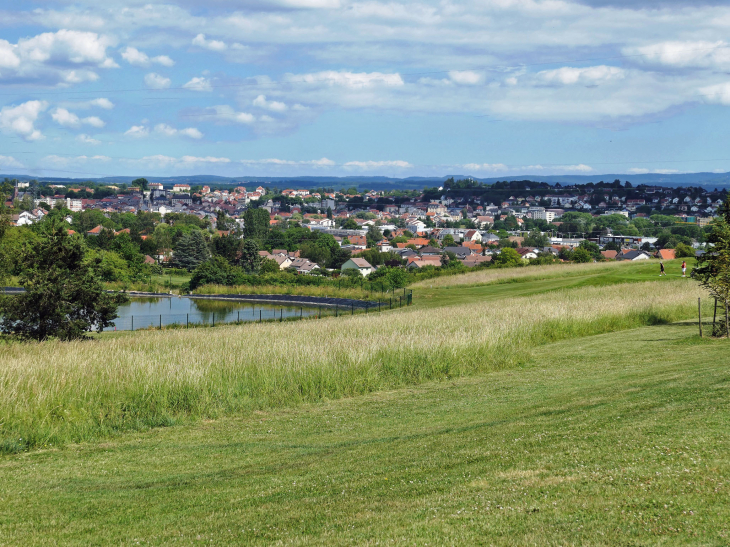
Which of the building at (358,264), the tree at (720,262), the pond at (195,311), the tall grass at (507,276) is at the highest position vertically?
the tree at (720,262)

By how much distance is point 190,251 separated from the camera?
347 ft

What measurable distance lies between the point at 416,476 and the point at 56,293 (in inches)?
767

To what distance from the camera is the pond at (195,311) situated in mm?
46562

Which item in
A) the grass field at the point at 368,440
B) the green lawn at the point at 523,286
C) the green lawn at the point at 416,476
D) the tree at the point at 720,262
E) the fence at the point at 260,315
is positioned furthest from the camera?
the green lawn at the point at 523,286

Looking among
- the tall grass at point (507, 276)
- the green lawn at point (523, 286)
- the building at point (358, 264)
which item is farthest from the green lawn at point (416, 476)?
the building at point (358, 264)

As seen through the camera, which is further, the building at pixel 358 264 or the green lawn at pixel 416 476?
the building at pixel 358 264

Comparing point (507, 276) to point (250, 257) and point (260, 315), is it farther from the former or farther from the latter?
point (250, 257)

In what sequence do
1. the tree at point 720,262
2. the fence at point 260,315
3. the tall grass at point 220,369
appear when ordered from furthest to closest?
1. the fence at point 260,315
2. the tree at point 720,262
3. the tall grass at point 220,369

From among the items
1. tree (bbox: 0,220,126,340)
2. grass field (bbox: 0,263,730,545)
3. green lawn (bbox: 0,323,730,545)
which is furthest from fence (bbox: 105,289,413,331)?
green lawn (bbox: 0,323,730,545)

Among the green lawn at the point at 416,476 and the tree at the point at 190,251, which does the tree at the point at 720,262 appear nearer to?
the green lawn at the point at 416,476

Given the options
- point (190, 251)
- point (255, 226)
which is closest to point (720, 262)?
point (190, 251)

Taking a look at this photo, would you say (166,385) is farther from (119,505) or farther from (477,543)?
(477,543)

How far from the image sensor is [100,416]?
45.4ft

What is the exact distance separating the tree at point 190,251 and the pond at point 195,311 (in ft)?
120
